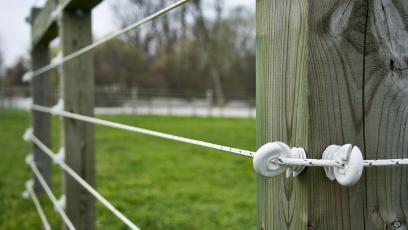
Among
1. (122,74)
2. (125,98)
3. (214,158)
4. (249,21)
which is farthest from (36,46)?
(249,21)

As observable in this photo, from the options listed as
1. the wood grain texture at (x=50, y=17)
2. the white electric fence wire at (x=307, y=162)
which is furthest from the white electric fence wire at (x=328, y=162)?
the wood grain texture at (x=50, y=17)

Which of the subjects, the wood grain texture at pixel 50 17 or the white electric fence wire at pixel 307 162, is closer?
the white electric fence wire at pixel 307 162

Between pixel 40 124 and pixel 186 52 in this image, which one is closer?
pixel 40 124

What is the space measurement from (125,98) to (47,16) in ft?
40.0

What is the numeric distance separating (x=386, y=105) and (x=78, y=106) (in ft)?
4.42

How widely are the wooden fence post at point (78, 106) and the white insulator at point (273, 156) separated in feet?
4.06

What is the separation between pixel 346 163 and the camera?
0.43 m

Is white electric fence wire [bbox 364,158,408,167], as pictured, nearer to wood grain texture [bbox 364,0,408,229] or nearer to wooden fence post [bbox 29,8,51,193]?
wood grain texture [bbox 364,0,408,229]

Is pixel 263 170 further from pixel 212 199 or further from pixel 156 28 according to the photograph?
pixel 156 28

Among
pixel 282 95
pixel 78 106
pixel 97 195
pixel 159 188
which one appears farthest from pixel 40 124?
pixel 282 95

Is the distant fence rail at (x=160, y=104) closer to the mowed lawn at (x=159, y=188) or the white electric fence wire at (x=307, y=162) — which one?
the mowed lawn at (x=159, y=188)

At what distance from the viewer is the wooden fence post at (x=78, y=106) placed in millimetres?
1557

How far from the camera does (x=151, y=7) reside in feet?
66.6

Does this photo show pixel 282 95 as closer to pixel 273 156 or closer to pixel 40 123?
pixel 273 156
